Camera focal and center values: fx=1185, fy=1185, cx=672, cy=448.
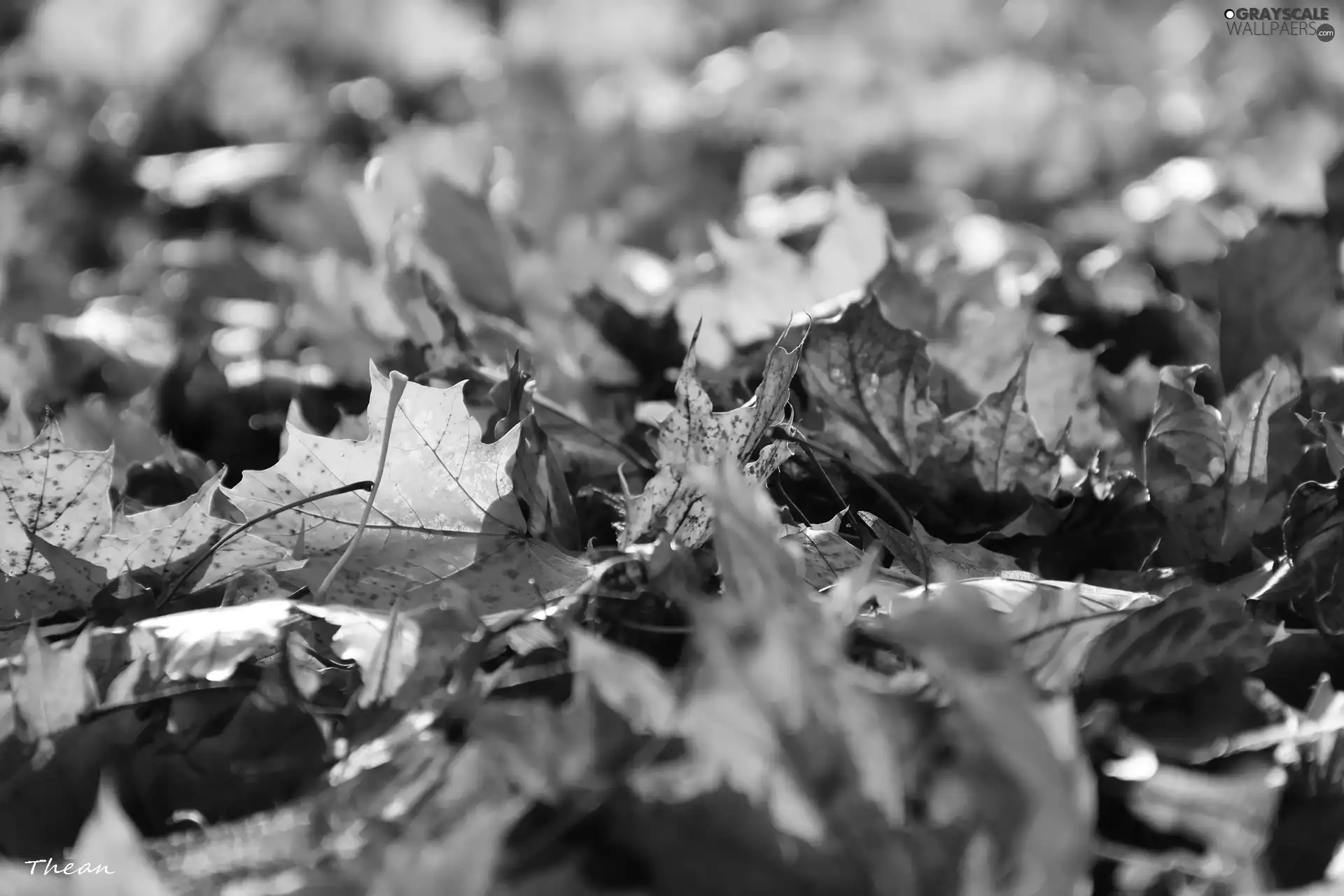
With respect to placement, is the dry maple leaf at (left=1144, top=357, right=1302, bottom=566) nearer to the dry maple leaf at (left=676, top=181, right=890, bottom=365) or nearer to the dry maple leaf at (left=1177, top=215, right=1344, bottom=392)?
the dry maple leaf at (left=1177, top=215, right=1344, bottom=392)

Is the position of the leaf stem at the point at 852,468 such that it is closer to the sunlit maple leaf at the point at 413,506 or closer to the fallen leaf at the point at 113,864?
the sunlit maple leaf at the point at 413,506

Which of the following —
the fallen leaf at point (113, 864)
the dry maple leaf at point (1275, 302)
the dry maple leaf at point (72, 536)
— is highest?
the fallen leaf at point (113, 864)

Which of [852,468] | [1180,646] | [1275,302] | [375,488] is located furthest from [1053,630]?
[1275,302]

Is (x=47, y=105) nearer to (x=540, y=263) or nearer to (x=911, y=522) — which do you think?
(x=540, y=263)

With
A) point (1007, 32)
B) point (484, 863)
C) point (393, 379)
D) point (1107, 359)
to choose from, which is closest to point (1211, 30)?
point (1007, 32)

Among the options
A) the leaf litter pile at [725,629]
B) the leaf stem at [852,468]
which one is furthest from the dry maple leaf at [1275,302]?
the leaf stem at [852,468]

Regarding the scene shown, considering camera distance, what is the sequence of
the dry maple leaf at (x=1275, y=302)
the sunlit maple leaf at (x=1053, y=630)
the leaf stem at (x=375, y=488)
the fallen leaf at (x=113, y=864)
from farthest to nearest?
the dry maple leaf at (x=1275, y=302) < the leaf stem at (x=375, y=488) < the sunlit maple leaf at (x=1053, y=630) < the fallen leaf at (x=113, y=864)

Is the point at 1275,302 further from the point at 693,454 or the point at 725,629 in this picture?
the point at 725,629

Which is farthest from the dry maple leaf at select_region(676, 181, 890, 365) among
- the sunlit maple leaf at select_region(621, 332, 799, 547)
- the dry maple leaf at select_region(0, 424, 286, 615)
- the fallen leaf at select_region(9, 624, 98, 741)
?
the fallen leaf at select_region(9, 624, 98, 741)
